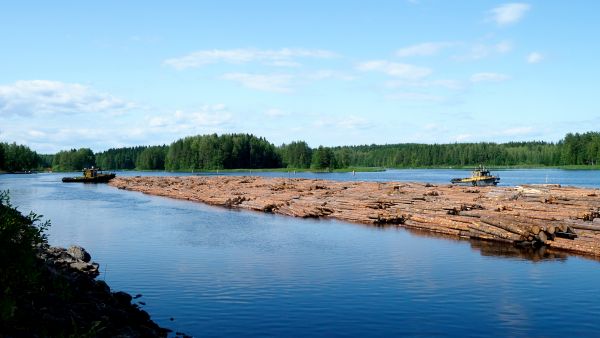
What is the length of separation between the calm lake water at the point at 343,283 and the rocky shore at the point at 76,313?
4.23 feet

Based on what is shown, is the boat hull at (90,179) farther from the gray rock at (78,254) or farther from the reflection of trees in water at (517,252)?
the reflection of trees in water at (517,252)

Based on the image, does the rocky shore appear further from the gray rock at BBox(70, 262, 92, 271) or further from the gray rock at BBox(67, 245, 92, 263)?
the gray rock at BBox(67, 245, 92, 263)

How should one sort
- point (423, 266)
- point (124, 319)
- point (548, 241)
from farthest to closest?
1. point (548, 241)
2. point (423, 266)
3. point (124, 319)

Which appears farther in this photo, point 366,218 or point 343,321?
point 366,218

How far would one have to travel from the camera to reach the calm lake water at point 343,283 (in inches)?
644

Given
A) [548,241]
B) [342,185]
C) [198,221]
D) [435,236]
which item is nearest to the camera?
[548,241]

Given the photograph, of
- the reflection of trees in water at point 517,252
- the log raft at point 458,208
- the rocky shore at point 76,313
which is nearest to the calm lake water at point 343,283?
the reflection of trees in water at point 517,252

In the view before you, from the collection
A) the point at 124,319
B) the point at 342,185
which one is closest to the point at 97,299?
the point at 124,319

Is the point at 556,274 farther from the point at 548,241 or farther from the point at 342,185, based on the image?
the point at 342,185

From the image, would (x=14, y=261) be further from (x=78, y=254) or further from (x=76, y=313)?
(x=78, y=254)

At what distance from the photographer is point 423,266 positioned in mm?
25469

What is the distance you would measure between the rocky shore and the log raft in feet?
80.1

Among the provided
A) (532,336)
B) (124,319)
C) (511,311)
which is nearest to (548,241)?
(511,311)

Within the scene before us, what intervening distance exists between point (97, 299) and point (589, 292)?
1792 centimetres
